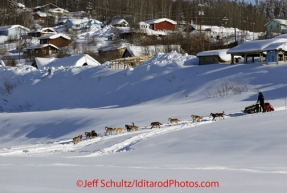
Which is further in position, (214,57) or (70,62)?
(70,62)

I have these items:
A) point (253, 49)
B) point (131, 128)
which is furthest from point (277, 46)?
point (131, 128)

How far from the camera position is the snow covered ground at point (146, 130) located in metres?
7.93

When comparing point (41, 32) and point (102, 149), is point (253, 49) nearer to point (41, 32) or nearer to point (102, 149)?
point (102, 149)

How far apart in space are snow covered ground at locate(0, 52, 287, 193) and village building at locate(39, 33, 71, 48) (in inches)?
1014

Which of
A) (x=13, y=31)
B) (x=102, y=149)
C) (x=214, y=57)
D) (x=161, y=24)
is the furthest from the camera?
(x=13, y=31)

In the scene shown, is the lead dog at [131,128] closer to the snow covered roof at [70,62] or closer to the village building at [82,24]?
the snow covered roof at [70,62]

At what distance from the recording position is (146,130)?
20.4 m

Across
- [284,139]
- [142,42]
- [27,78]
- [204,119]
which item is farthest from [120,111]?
[142,42]

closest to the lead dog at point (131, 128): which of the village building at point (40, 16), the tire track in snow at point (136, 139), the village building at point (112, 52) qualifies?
the tire track in snow at point (136, 139)

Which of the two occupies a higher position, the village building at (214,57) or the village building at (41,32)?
the village building at (41,32)

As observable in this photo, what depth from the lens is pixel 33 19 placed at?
10644 centimetres

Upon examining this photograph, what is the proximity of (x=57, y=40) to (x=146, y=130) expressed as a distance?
5928cm

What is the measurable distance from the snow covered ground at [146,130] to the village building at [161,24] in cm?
4055

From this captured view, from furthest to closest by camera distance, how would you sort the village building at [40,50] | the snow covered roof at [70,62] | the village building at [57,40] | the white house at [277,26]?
1. the white house at [277,26]
2. the village building at [57,40]
3. the village building at [40,50]
4. the snow covered roof at [70,62]
